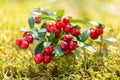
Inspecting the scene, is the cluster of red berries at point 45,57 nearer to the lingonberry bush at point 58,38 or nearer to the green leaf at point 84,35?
the lingonberry bush at point 58,38

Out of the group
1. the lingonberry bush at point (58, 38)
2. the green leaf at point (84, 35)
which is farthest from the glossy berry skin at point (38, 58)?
the green leaf at point (84, 35)

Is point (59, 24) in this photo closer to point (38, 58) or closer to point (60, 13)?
point (60, 13)

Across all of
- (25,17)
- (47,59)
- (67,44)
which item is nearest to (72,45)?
(67,44)

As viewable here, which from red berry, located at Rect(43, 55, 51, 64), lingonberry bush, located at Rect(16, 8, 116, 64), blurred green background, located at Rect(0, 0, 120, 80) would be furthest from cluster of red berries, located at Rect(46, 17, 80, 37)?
blurred green background, located at Rect(0, 0, 120, 80)

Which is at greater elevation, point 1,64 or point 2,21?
point 2,21

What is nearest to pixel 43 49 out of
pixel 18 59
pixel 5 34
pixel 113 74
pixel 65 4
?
pixel 18 59

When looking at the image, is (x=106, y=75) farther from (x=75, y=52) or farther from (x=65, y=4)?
(x=65, y=4)
